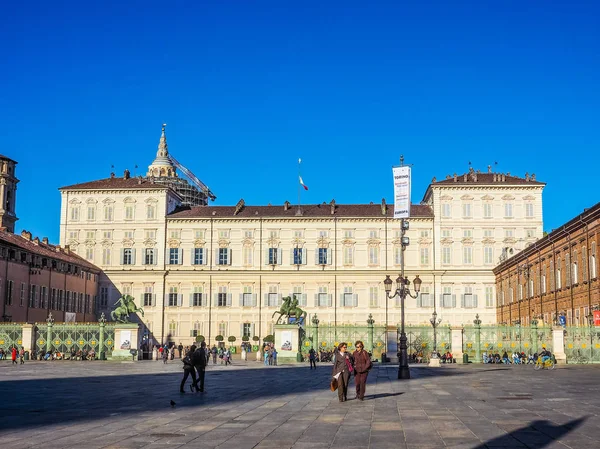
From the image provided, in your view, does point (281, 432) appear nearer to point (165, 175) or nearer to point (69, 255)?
point (69, 255)

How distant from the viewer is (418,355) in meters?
53.2

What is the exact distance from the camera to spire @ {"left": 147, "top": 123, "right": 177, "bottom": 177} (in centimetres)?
11604

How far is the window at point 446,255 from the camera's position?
78.9 m

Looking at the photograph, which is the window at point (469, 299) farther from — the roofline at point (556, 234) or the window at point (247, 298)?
the window at point (247, 298)

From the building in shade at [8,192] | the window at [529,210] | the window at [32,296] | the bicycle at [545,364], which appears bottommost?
the bicycle at [545,364]

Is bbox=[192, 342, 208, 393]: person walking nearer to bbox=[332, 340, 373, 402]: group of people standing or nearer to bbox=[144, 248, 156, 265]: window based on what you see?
bbox=[332, 340, 373, 402]: group of people standing

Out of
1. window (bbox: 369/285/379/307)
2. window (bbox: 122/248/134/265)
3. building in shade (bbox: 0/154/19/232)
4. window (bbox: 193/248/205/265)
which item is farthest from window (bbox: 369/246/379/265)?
building in shade (bbox: 0/154/19/232)

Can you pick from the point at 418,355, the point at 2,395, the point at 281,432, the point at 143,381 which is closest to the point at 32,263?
the point at 418,355

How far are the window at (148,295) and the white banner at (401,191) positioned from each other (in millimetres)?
48830

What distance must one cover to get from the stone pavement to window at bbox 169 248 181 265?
5490cm

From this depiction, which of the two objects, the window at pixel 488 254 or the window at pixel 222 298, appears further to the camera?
the window at pixel 222 298

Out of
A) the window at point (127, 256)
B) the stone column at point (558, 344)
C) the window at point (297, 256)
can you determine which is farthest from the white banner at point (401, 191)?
the window at point (127, 256)

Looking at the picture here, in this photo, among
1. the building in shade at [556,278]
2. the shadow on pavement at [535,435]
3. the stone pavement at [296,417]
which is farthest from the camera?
the building in shade at [556,278]

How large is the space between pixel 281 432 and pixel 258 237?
67.4 m
